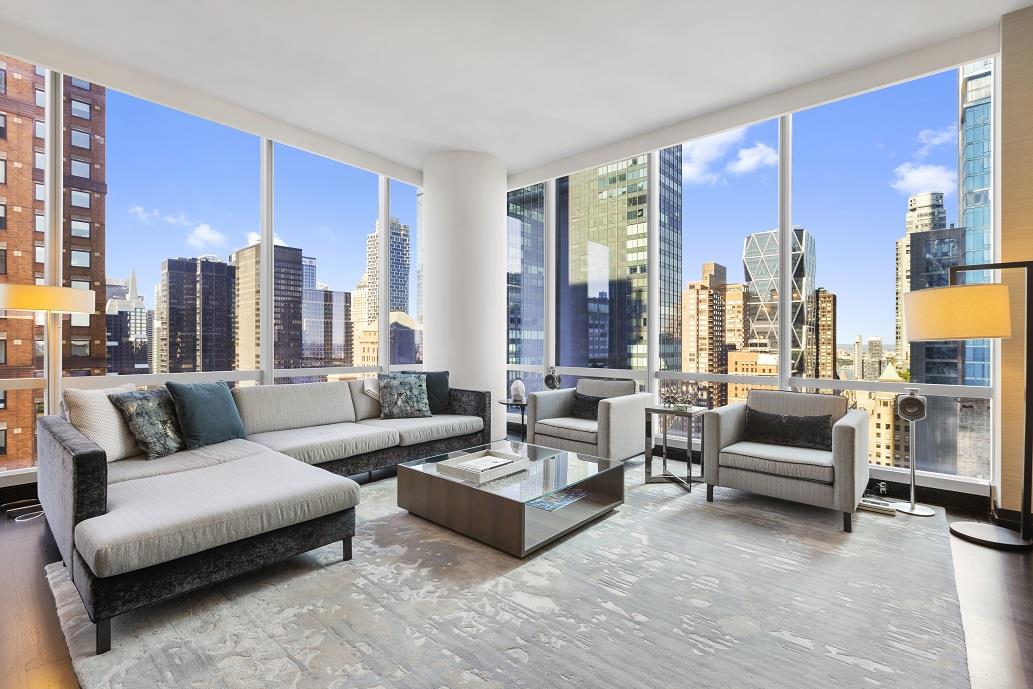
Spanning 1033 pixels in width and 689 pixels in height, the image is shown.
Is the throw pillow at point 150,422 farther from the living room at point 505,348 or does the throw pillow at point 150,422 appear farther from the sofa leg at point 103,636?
the sofa leg at point 103,636

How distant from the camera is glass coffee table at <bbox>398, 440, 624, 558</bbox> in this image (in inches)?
102

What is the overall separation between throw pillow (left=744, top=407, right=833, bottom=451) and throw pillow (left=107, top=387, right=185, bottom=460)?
12.8ft

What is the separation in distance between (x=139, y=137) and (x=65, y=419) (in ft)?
8.13

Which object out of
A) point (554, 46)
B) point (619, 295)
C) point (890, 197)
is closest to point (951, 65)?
point (890, 197)

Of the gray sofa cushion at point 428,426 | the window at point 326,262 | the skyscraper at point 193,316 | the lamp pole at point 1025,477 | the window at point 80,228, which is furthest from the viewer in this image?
the window at point 326,262

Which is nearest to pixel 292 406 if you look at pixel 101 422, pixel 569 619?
pixel 101 422

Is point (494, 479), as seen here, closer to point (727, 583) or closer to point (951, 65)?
point (727, 583)

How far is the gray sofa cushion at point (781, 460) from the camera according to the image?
2.98 m

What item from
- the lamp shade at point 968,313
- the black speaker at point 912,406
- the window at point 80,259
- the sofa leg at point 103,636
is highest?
the window at point 80,259

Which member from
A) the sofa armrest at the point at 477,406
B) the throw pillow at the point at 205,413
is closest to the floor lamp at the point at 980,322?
the sofa armrest at the point at 477,406

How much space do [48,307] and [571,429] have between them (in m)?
3.63

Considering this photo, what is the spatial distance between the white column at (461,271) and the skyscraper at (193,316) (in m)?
1.91

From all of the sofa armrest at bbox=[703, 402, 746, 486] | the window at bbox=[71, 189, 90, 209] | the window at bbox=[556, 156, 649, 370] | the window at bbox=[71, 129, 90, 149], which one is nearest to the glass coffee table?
the sofa armrest at bbox=[703, 402, 746, 486]

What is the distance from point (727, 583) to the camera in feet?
7.56
